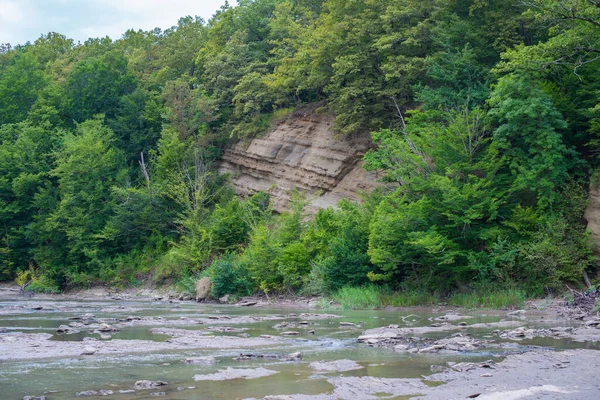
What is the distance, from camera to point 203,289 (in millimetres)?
32594

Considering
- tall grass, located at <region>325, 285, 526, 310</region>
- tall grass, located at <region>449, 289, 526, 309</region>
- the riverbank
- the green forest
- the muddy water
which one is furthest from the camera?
the green forest

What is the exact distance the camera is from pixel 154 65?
194 feet

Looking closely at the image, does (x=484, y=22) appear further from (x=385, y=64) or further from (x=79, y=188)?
(x=79, y=188)

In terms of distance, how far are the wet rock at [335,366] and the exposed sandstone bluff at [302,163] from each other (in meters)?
22.8

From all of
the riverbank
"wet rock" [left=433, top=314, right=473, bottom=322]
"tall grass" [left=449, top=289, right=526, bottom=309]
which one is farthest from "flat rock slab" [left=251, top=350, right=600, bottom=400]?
"tall grass" [left=449, top=289, right=526, bottom=309]

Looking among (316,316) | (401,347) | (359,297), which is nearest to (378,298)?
(359,297)

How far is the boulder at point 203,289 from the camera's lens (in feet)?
106

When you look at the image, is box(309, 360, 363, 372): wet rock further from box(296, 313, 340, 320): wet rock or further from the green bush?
the green bush

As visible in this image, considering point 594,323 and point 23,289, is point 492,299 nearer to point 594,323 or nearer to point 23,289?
point 594,323

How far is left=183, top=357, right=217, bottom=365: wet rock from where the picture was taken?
10.6 metres

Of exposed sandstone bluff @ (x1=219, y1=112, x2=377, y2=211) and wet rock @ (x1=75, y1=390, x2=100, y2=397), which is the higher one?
exposed sandstone bluff @ (x1=219, y1=112, x2=377, y2=211)

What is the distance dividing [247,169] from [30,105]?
1026 inches

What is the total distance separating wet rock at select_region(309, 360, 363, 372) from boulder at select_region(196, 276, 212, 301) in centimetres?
2283

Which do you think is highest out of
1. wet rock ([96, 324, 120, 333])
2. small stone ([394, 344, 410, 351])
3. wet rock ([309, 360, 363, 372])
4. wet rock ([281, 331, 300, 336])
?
wet rock ([309, 360, 363, 372])
